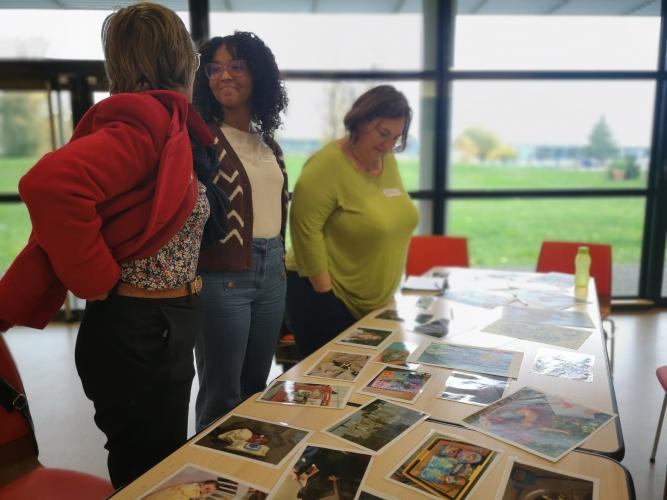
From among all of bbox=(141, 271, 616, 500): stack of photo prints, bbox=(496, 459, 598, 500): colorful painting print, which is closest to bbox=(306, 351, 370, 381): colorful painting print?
bbox=(141, 271, 616, 500): stack of photo prints

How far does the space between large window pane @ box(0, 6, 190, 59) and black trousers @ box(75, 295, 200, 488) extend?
3228mm

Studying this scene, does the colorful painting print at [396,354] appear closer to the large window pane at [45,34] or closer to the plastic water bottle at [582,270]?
the plastic water bottle at [582,270]

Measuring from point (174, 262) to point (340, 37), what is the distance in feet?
10.6

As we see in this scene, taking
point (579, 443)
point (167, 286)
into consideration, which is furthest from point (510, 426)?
point (167, 286)

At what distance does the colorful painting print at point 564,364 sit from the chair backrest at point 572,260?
1.61 m

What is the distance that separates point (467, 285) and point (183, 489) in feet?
5.84

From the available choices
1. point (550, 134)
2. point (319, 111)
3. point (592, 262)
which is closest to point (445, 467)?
A: point (592, 262)

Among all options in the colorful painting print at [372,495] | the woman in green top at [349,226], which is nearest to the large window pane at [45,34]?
the woman in green top at [349,226]

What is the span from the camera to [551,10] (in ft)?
13.2

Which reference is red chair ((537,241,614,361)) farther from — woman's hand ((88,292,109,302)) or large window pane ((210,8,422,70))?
woman's hand ((88,292,109,302))

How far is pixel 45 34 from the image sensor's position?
3.72m

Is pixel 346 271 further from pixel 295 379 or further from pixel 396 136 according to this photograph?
pixel 295 379

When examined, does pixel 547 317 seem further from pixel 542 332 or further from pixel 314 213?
pixel 314 213

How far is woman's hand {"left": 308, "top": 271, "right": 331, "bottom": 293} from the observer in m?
1.85
